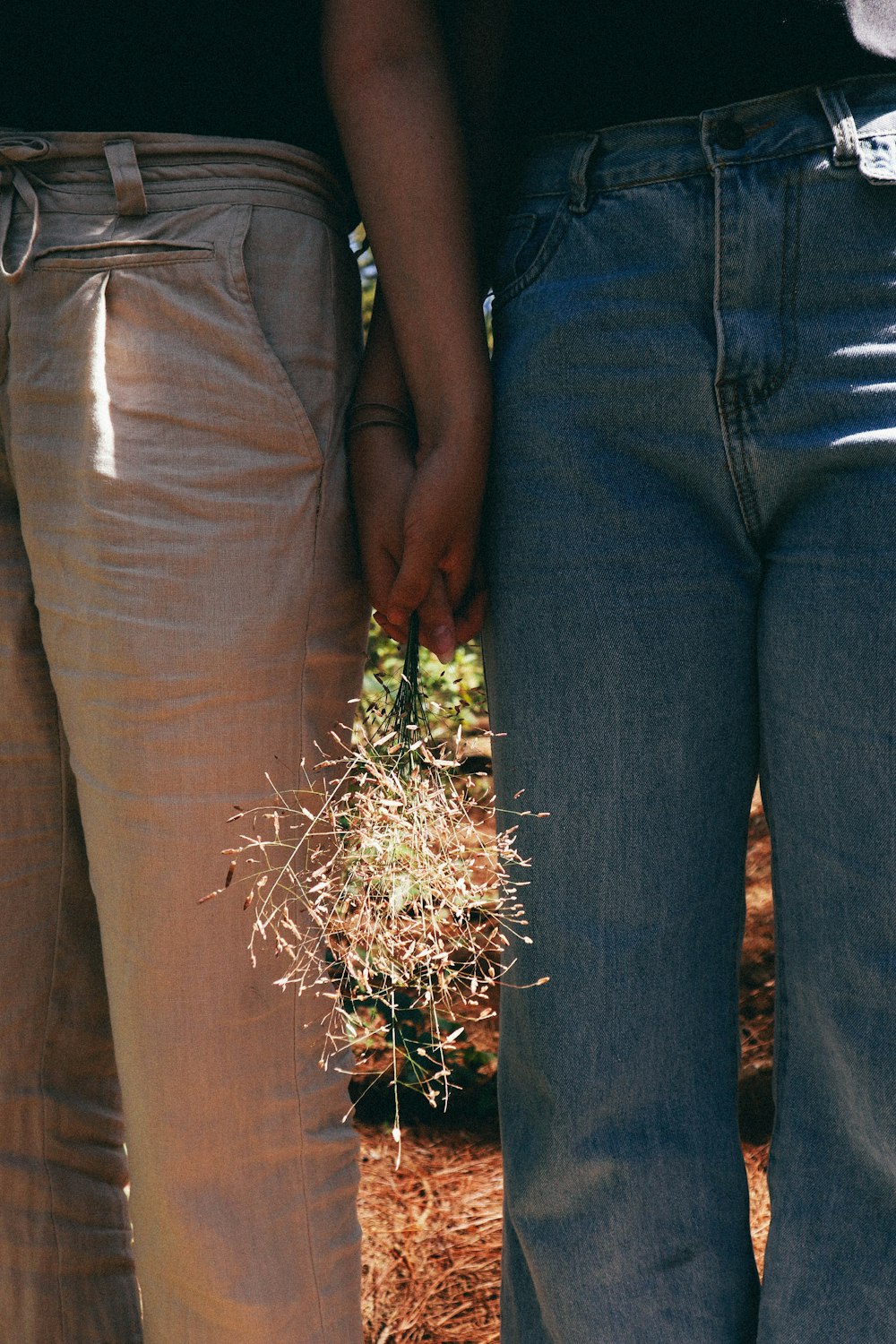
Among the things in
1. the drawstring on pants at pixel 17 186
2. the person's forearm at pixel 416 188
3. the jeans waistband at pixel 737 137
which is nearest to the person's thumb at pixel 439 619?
the person's forearm at pixel 416 188

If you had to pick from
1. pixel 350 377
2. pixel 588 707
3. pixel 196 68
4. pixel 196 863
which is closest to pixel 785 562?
pixel 588 707

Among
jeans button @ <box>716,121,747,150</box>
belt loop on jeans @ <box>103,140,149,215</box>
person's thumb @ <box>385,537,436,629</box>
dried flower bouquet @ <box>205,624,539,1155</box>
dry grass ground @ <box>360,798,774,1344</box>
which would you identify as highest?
belt loop on jeans @ <box>103,140,149,215</box>

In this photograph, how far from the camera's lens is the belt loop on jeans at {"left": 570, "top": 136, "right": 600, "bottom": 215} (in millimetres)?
1189

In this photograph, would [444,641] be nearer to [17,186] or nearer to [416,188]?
[416,188]

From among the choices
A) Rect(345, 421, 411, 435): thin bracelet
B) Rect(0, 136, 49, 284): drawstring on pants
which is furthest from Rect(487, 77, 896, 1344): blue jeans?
Rect(0, 136, 49, 284): drawstring on pants

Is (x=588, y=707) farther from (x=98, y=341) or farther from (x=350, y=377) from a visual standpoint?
(x=98, y=341)

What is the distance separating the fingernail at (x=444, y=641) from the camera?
130 cm

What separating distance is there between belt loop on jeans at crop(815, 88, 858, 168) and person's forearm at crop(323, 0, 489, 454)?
1.25 feet

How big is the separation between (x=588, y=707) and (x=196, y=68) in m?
0.79

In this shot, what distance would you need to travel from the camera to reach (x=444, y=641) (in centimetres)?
130

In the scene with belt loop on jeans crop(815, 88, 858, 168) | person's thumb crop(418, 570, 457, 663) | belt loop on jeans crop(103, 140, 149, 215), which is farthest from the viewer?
person's thumb crop(418, 570, 457, 663)

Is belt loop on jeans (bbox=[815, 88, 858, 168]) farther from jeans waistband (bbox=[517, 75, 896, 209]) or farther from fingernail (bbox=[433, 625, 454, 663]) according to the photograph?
fingernail (bbox=[433, 625, 454, 663])

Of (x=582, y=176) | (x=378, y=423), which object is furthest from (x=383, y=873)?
(x=582, y=176)

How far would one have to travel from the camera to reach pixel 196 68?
3.97 ft
